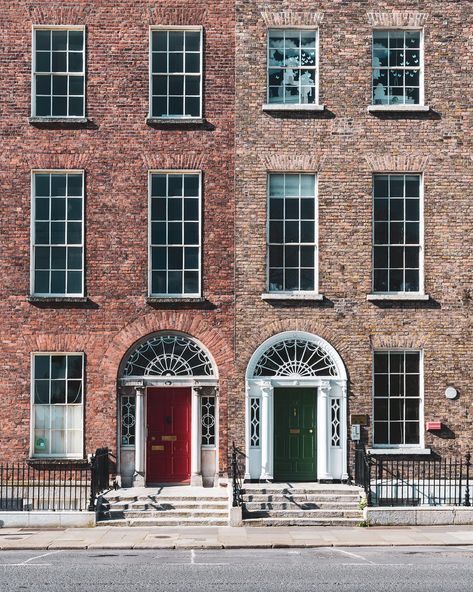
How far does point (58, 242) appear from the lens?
24.4 metres

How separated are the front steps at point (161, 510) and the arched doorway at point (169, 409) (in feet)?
4.49

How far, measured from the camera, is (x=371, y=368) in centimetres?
2405

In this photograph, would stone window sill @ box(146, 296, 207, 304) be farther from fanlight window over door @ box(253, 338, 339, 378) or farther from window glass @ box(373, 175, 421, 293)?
window glass @ box(373, 175, 421, 293)

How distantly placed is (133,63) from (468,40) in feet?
28.3

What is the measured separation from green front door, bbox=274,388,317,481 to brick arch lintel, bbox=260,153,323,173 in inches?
220

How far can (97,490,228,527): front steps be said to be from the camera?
22047 millimetres

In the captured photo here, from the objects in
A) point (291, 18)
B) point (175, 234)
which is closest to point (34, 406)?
point (175, 234)

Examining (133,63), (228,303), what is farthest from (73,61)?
(228,303)

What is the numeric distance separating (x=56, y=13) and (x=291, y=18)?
604cm

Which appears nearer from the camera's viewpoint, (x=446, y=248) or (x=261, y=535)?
(x=261, y=535)

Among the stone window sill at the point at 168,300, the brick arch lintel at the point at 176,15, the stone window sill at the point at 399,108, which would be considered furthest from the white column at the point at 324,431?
the brick arch lintel at the point at 176,15

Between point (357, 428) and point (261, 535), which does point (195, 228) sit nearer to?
point (357, 428)

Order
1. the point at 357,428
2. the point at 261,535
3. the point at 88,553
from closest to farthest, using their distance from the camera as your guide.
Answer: the point at 88,553
the point at 261,535
the point at 357,428

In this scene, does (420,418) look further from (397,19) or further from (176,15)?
(176,15)
